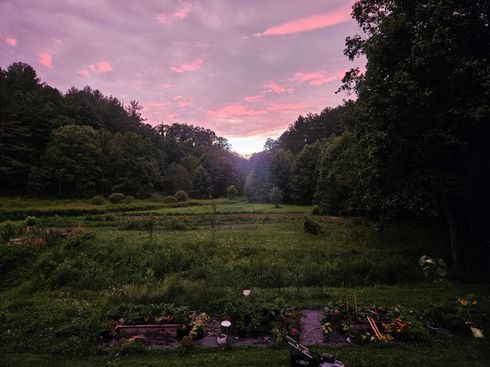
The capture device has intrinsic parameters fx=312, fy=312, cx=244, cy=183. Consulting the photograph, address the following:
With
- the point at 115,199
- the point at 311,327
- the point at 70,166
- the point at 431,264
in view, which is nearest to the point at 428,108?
the point at 431,264

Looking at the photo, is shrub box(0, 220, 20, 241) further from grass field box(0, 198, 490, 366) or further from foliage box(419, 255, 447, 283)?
foliage box(419, 255, 447, 283)

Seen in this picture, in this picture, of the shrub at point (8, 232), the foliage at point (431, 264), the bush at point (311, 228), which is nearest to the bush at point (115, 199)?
the shrub at point (8, 232)

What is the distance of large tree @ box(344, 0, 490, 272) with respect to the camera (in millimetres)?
12055

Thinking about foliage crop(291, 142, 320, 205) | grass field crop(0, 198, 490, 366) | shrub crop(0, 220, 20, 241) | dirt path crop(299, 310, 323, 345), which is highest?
foliage crop(291, 142, 320, 205)

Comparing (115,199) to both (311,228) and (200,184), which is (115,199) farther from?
(311,228)

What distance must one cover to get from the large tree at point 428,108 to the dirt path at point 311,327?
6326 mm

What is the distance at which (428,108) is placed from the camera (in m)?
12.9

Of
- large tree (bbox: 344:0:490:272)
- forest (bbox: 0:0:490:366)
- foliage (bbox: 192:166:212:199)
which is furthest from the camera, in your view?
foliage (bbox: 192:166:212:199)

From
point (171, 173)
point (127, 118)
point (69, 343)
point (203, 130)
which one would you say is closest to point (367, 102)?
point (69, 343)

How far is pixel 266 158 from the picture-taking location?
70000 mm

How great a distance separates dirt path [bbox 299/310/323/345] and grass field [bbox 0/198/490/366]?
0.55 metres

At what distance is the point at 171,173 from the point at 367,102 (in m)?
63.7

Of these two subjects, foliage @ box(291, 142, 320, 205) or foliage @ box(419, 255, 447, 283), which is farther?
foliage @ box(291, 142, 320, 205)

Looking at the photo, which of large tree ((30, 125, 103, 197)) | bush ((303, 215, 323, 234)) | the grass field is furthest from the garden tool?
large tree ((30, 125, 103, 197))
